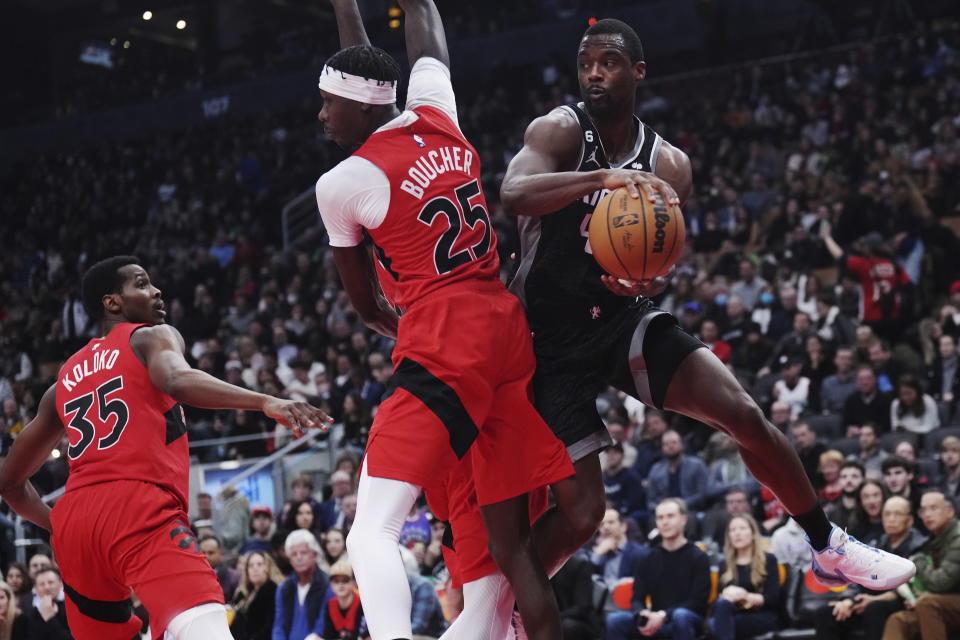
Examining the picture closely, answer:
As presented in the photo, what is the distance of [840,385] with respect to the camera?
36.6 feet

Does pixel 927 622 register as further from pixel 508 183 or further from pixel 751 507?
pixel 508 183

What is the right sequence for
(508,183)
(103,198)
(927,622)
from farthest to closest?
(103,198) → (927,622) → (508,183)

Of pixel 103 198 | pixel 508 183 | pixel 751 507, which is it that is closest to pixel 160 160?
pixel 103 198

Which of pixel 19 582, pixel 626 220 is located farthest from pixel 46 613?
pixel 626 220

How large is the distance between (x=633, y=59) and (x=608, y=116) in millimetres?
226

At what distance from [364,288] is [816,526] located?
1.97m

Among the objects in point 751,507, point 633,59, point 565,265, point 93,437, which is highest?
point 633,59

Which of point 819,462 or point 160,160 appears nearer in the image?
point 819,462

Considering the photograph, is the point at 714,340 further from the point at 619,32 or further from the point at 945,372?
the point at 619,32

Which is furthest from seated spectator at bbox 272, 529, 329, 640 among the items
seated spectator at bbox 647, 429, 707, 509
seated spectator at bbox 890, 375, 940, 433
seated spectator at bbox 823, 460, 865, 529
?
seated spectator at bbox 890, 375, 940, 433

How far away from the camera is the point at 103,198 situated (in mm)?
25531

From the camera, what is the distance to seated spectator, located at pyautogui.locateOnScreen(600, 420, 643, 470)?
11.2 meters

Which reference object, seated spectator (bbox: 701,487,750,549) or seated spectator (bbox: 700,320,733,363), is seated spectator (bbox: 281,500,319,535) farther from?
seated spectator (bbox: 700,320,733,363)

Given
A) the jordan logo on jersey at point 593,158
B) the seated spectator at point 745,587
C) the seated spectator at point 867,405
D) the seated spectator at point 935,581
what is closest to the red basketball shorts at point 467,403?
the jordan logo on jersey at point 593,158
